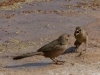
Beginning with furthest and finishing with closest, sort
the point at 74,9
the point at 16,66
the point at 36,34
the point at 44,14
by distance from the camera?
1. the point at 74,9
2. the point at 44,14
3. the point at 36,34
4. the point at 16,66

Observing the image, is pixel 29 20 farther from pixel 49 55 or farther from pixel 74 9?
pixel 49 55

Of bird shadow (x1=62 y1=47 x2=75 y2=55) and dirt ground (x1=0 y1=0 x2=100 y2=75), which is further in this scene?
bird shadow (x1=62 y1=47 x2=75 y2=55)

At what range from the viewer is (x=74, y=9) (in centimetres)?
1627

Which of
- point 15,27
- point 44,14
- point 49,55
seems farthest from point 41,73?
point 44,14

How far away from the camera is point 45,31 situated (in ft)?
41.0

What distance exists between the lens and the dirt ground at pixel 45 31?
27.3 feet

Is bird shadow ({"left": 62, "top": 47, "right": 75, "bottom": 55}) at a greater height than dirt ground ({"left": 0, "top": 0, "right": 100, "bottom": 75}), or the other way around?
dirt ground ({"left": 0, "top": 0, "right": 100, "bottom": 75})

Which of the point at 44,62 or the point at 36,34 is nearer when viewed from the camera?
the point at 44,62

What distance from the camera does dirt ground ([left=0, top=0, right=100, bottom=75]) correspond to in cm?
831

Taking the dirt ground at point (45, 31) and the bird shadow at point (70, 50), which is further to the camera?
the bird shadow at point (70, 50)

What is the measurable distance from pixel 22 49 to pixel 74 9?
6.48m

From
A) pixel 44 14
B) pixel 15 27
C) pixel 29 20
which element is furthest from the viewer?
pixel 44 14

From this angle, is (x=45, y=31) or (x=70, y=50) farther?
(x=45, y=31)

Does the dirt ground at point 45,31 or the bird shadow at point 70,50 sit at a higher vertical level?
the dirt ground at point 45,31
